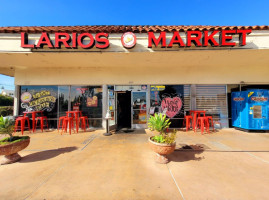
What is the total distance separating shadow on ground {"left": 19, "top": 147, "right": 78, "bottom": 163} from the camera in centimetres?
340

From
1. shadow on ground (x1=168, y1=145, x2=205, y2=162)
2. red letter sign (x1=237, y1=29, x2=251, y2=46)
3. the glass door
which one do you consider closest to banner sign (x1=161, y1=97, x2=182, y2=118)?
the glass door

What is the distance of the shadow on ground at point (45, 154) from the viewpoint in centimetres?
340

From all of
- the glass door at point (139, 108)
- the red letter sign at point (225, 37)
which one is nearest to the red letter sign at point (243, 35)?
the red letter sign at point (225, 37)

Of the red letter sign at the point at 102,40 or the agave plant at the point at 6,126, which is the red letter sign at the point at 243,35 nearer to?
the red letter sign at the point at 102,40

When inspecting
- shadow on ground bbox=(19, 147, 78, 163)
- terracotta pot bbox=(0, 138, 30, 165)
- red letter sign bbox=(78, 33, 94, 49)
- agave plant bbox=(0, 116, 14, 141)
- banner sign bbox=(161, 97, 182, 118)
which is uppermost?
red letter sign bbox=(78, 33, 94, 49)

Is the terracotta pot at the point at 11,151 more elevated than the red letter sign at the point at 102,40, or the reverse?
the red letter sign at the point at 102,40

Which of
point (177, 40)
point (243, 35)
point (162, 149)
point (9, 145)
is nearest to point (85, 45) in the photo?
point (177, 40)

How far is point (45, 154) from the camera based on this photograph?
373cm

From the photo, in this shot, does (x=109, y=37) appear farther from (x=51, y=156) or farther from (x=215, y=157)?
(x=215, y=157)

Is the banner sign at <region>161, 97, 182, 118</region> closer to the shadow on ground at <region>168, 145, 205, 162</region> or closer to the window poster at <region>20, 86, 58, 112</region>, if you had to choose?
the shadow on ground at <region>168, 145, 205, 162</region>

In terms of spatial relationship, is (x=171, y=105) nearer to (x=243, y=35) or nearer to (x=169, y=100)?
(x=169, y=100)

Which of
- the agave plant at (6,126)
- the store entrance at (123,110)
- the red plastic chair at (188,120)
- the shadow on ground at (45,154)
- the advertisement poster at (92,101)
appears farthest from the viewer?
→ the store entrance at (123,110)

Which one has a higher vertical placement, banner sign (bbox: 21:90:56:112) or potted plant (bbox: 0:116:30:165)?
banner sign (bbox: 21:90:56:112)

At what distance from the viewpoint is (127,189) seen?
85.9 inches
